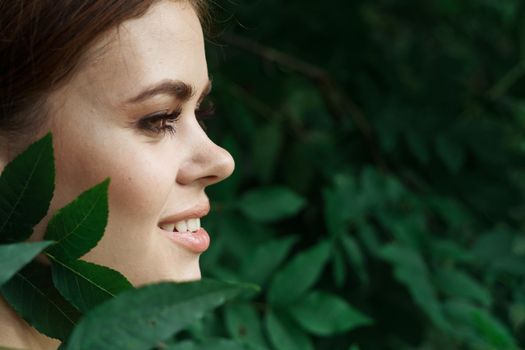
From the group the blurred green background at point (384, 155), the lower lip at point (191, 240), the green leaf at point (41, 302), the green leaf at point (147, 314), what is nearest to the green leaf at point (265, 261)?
the blurred green background at point (384, 155)

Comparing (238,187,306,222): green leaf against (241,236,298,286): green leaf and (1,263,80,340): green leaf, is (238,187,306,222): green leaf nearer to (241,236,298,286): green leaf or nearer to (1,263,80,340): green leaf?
(241,236,298,286): green leaf

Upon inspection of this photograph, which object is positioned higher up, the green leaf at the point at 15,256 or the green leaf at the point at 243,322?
the green leaf at the point at 15,256

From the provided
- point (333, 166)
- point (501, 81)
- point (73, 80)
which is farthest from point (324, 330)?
point (501, 81)

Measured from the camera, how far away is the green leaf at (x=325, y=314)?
1489 millimetres

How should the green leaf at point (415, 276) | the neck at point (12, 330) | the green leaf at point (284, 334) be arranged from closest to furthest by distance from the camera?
the neck at point (12, 330), the green leaf at point (284, 334), the green leaf at point (415, 276)

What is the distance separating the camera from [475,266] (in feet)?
6.52

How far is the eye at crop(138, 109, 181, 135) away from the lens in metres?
1.10

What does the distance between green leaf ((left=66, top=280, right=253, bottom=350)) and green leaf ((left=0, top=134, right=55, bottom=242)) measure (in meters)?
0.25

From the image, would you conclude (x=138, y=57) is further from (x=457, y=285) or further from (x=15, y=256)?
(x=457, y=285)

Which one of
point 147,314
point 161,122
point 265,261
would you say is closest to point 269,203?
point 265,261

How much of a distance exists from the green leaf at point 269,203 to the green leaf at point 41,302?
873mm

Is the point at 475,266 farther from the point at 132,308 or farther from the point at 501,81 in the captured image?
the point at 132,308

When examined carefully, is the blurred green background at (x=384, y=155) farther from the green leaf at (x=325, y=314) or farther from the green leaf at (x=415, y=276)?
the green leaf at (x=325, y=314)

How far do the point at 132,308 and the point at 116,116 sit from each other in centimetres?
43
